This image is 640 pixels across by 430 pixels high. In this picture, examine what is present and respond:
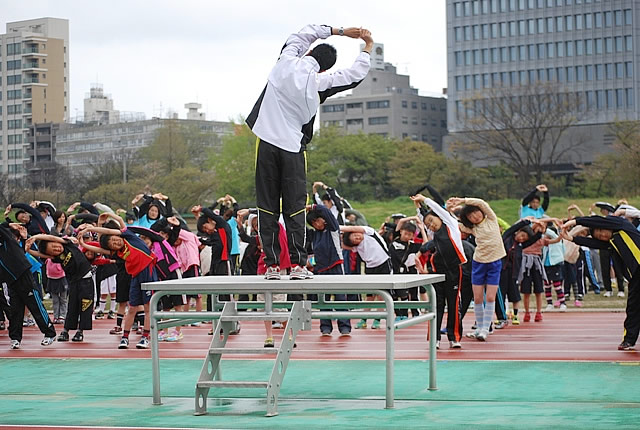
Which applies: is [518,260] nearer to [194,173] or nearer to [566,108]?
[194,173]

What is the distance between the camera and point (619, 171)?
2662 inches

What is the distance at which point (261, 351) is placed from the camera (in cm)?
895

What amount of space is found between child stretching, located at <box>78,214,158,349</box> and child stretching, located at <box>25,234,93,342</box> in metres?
0.56

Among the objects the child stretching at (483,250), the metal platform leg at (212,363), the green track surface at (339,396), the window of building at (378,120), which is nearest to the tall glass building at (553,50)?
the window of building at (378,120)

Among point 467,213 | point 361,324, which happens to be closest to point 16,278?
point 361,324

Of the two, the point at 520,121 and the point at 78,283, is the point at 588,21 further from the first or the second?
the point at 78,283

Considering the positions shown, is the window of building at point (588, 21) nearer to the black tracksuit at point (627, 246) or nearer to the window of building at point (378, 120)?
the window of building at point (378, 120)

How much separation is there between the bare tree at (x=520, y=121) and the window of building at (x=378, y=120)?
38.7 meters

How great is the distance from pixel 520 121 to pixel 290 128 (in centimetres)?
7867

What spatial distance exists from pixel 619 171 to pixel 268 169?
61.7 m

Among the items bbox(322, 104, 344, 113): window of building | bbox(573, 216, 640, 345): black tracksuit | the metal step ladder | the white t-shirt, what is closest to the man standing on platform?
the metal step ladder

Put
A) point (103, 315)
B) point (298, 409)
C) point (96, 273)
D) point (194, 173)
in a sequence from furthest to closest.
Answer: point (194, 173) < point (103, 315) < point (96, 273) < point (298, 409)

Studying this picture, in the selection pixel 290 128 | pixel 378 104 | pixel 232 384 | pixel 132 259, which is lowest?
pixel 232 384

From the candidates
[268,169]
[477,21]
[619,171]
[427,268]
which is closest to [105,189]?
[619,171]
